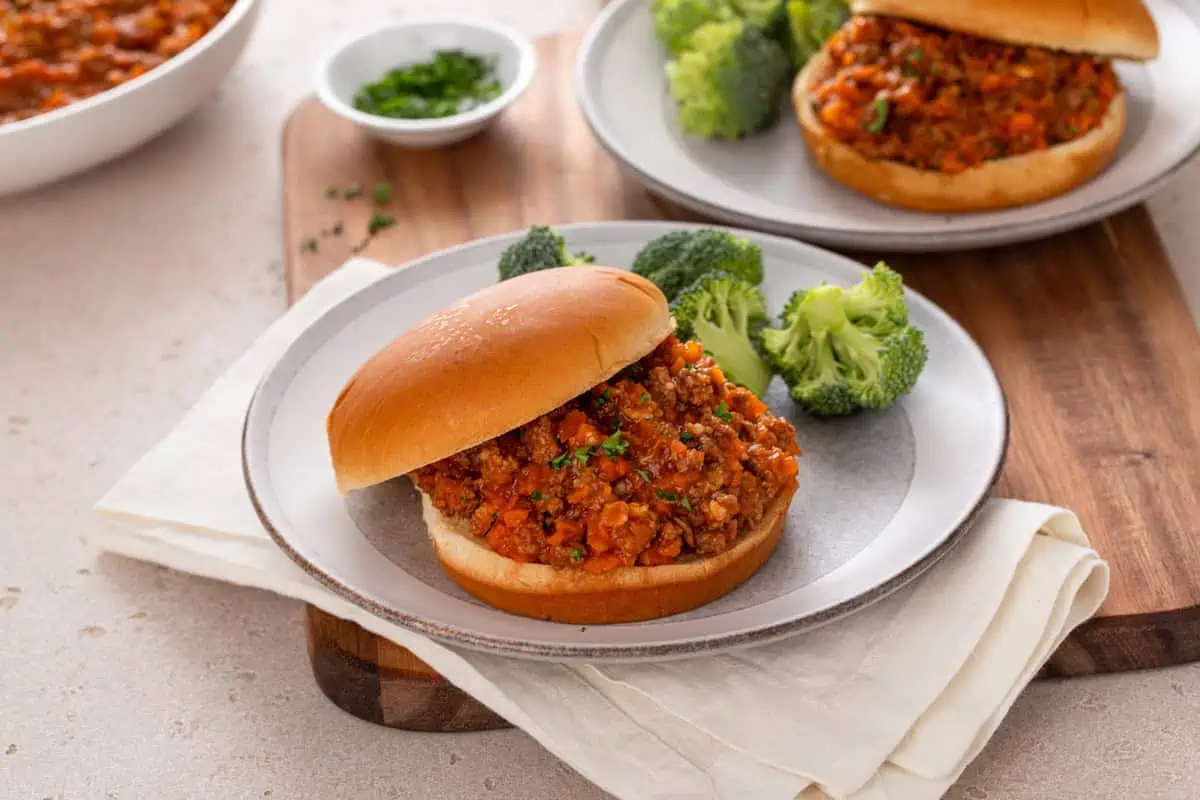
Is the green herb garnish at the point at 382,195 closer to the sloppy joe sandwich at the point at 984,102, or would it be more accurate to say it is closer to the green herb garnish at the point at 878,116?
the sloppy joe sandwich at the point at 984,102

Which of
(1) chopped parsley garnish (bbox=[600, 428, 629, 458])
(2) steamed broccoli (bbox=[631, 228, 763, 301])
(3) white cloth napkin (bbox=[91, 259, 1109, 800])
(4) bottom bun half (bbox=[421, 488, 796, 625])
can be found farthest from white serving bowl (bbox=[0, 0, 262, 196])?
(1) chopped parsley garnish (bbox=[600, 428, 629, 458])

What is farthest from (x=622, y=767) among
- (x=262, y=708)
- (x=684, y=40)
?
(x=684, y=40)

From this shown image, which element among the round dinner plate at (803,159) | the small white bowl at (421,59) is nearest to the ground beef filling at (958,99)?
the round dinner plate at (803,159)

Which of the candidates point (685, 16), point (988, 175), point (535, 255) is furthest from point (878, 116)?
Result: point (535, 255)

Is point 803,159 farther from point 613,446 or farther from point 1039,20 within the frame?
point 613,446

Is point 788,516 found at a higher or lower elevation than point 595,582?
lower

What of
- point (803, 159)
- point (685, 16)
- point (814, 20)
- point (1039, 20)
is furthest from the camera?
point (685, 16)
